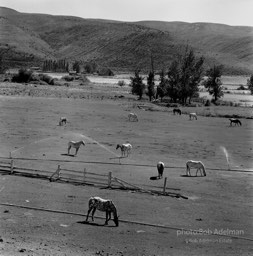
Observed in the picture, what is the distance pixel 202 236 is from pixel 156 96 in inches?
3194

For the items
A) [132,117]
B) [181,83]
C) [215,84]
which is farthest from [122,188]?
[215,84]

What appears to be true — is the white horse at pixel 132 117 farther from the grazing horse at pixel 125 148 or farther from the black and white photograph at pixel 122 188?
the grazing horse at pixel 125 148

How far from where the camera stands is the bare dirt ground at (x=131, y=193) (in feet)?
63.2

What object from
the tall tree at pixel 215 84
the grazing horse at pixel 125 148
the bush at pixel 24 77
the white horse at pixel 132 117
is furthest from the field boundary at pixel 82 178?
the bush at pixel 24 77

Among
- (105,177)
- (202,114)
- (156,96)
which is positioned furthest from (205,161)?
(156,96)

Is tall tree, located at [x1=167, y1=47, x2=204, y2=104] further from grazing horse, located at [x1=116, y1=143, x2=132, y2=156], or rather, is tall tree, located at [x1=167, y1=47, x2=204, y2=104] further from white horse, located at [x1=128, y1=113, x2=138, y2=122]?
grazing horse, located at [x1=116, y1=143, x2=132, y2=156]

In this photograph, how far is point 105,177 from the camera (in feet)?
95.0

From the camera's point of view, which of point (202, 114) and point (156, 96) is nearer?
point (202, 114)

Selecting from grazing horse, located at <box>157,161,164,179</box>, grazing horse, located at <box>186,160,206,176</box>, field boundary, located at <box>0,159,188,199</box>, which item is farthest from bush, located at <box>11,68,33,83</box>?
grazing horse, located at <box>157,161,164,179</box>

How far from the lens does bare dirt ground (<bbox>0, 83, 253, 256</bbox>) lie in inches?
758

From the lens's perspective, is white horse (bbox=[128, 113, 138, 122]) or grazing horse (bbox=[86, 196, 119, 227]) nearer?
grazing horse (bbox=[86, 196, 119, 227])

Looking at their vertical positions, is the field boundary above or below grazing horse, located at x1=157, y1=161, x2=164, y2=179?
below

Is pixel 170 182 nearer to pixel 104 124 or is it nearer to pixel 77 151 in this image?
pixel 77 151

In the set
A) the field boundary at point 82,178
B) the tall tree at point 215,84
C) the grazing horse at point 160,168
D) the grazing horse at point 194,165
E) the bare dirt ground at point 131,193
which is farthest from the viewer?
the tall tree at point 215,84
